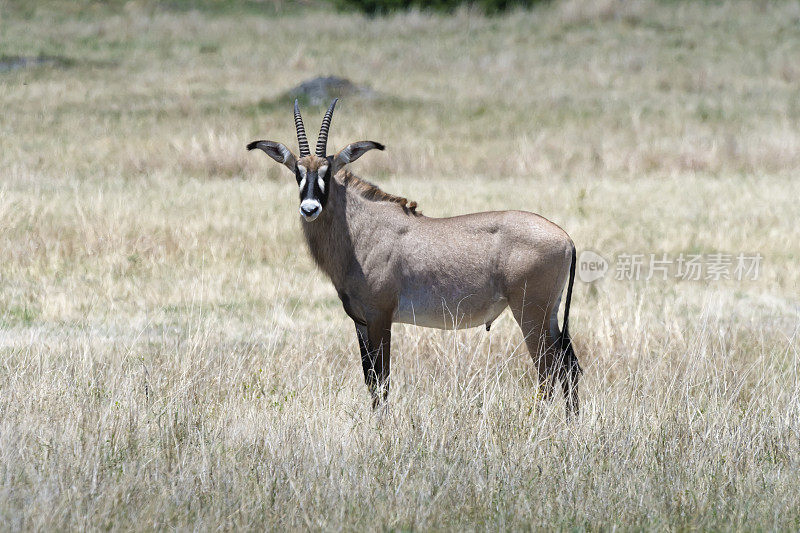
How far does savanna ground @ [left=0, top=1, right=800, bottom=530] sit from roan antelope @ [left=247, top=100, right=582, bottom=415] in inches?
15.5

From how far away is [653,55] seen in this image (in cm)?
→ 3850

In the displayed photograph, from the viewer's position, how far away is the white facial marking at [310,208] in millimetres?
6613

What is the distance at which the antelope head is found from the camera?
6703 mm

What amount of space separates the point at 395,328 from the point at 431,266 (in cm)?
237

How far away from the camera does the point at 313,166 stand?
7.09 metres

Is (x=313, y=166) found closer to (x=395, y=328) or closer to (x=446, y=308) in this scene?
(x=446, y=308)

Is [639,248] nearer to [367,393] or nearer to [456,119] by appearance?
[367,393]

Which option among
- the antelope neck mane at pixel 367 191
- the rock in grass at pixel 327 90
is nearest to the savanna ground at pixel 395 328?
the rock in grass at pixel 327 90

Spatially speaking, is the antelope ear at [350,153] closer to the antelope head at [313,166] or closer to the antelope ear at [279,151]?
the antelope head at [313,166]

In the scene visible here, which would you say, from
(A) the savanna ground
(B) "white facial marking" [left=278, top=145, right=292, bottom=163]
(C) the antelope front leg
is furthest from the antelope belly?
(B) "white facial marking" [left=278, top=145, right=292, bottom=163]

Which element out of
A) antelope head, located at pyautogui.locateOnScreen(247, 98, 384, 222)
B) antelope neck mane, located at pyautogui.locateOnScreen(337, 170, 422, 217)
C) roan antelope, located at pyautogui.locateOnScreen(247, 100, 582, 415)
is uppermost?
antelope head, located at pyautogui.locateOnScreen(247, 98, 384, 222)

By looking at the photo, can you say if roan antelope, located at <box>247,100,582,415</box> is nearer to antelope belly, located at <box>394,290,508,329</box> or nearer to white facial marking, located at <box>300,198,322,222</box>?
antelope belly, located at <box>394,290,508,329</box>

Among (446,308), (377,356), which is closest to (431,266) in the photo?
(446,308)

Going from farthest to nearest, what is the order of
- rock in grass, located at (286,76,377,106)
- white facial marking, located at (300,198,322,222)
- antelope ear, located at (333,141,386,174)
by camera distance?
rock in grass, located at (286,76,377,106), antelope ear, located at (333,141,386,174), white facial marking, located at (300,198,322,222)
